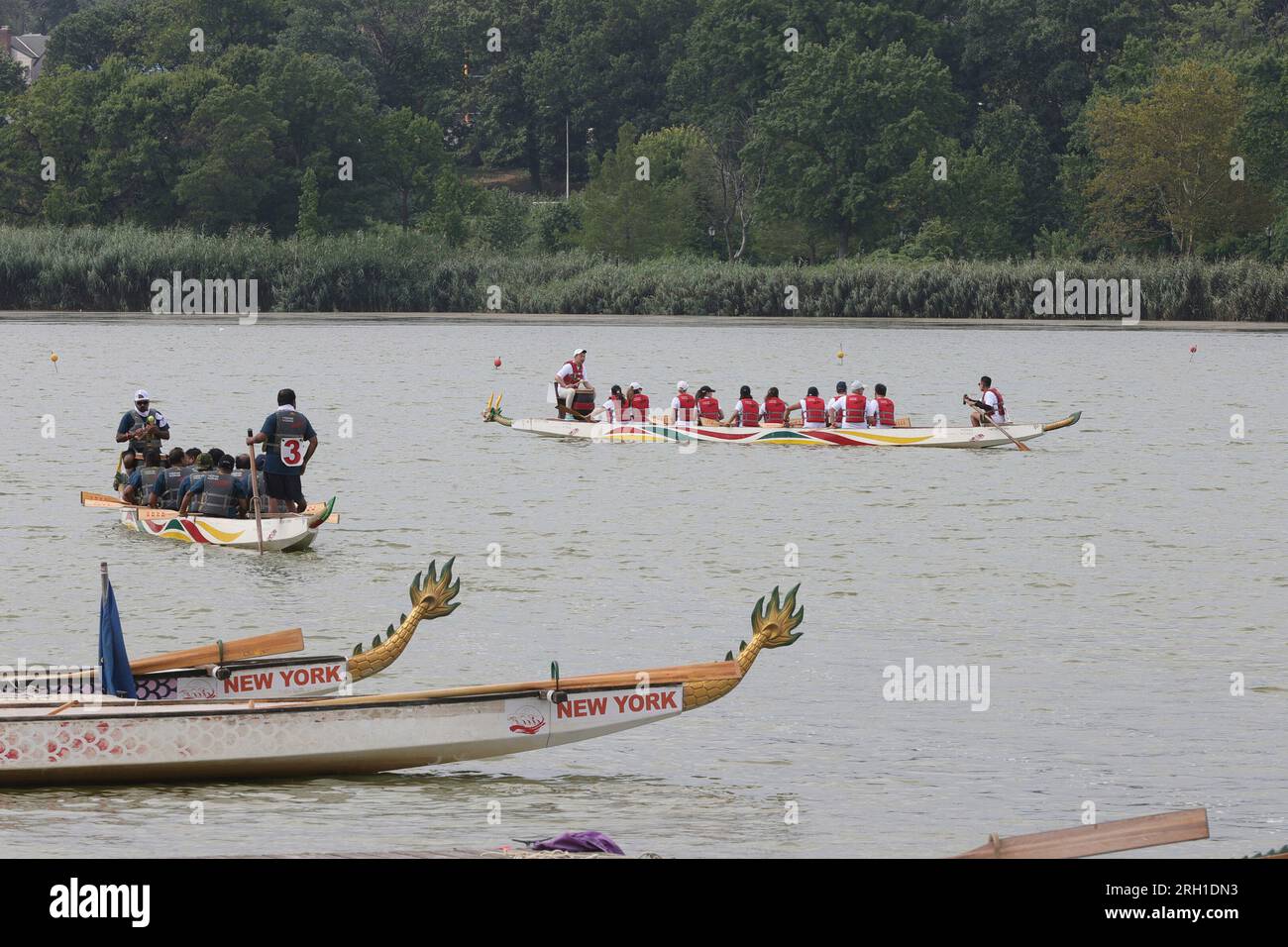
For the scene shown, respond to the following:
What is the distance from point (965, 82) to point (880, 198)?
17534 mm

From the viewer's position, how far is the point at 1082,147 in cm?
10875

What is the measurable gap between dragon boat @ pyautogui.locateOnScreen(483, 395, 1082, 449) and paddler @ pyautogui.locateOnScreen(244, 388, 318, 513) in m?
16.9

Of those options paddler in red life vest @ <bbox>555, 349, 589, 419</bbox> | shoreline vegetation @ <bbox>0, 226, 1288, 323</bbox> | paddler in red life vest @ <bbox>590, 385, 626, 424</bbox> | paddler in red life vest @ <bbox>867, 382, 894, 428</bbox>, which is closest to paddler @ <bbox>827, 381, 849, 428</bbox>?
paddler in red life vest @ <bbox>867, 382, 894, 428</bbox>

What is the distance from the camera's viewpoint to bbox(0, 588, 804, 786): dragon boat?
→ 15.9m

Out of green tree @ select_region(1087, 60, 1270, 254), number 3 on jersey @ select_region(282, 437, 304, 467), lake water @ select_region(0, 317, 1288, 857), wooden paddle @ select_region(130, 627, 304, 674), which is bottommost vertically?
lake water @ select_region(0, 317, 1288, 857)

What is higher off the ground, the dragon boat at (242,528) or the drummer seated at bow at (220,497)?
the drummer seated at bow at (220,497)

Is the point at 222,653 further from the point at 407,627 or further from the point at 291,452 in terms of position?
the point at 291,452

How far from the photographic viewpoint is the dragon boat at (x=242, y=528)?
2856 centimetres

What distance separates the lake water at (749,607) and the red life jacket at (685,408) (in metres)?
1.18

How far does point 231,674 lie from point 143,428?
48.3 ft

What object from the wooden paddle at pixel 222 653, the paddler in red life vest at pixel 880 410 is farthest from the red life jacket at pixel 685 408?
the wooden paddle at pixel 222 653

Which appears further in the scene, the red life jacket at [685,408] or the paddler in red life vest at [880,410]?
the red life jacket at [685,408]

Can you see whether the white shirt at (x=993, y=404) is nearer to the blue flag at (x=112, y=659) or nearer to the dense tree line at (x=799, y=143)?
the blue flag at (x=112, y=659)

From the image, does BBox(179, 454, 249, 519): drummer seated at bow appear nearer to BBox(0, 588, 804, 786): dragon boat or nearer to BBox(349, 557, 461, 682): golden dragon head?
BBox(349, 557, 461, 682): golden dragon head
